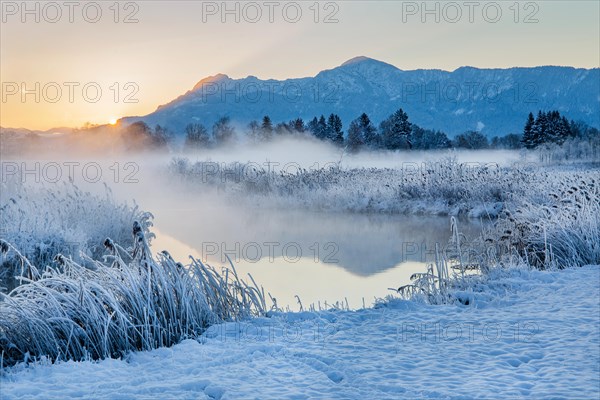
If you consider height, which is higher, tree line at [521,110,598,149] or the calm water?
tree line at [521,110,598,149]

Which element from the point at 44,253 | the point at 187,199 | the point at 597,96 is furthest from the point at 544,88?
the point at 44,253

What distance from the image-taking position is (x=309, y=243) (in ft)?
43.0

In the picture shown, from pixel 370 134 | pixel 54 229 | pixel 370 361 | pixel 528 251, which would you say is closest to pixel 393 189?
pixel 528 251

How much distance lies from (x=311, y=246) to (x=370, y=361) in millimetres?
8718

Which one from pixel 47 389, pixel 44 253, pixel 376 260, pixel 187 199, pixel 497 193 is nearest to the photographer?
pixel 47 389

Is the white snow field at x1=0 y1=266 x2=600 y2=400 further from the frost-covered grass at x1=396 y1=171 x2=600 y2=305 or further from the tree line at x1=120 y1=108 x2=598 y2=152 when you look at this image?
the tree line at x1=120 y1=108 x2=598 y2=152

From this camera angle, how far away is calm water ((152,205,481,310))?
8930mm

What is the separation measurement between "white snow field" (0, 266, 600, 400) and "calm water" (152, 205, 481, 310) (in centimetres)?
190

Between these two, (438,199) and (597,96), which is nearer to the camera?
(438,199)

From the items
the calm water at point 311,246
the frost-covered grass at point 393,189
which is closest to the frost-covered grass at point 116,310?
the calm water at point 311,246

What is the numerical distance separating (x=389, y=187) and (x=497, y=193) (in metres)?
3.46

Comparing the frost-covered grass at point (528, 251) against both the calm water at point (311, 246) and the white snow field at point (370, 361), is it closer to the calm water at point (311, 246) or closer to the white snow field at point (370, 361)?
the calm water at point (311, 246)

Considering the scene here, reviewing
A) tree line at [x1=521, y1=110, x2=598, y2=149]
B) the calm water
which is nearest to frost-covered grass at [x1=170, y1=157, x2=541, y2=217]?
the calm water

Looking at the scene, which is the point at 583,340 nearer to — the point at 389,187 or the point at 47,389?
the point at 47,389
